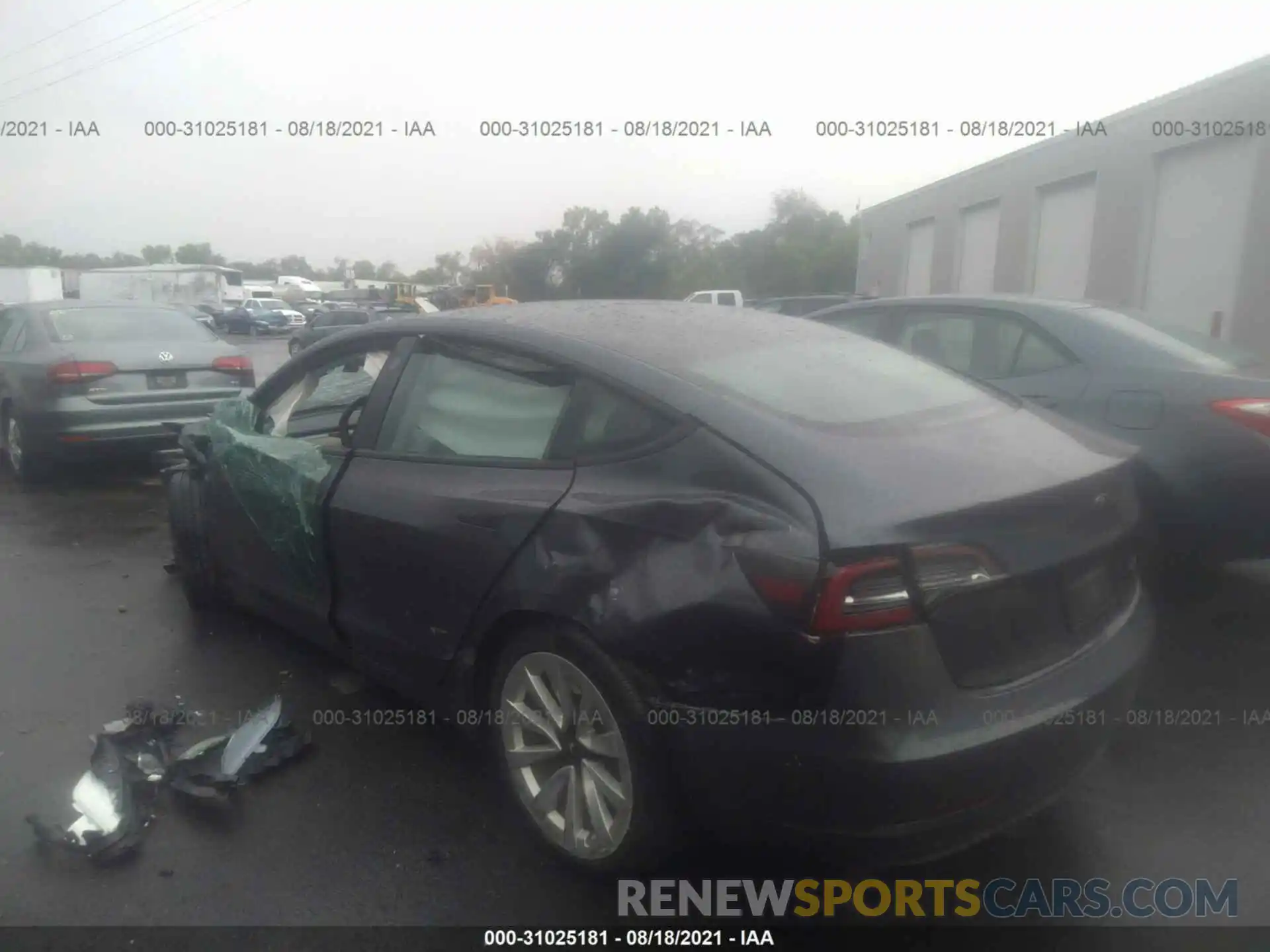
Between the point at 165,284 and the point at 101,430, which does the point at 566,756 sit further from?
the point at 165,284

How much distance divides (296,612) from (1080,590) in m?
2.76

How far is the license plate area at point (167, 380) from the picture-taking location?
24.1 feet

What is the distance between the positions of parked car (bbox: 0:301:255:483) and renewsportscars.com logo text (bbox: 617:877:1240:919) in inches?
228

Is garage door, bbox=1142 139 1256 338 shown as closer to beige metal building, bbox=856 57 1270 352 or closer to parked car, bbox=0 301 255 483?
beige metal building, bbox=856 57 1270 352

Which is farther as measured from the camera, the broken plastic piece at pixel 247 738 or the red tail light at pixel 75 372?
the red tail light at pixel 75 372

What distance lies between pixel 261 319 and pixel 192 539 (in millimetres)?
40473

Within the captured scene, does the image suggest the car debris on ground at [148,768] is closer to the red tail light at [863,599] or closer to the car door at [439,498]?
the car door at [439,498]

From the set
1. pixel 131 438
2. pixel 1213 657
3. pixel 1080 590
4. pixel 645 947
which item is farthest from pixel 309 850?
pixel 131 438

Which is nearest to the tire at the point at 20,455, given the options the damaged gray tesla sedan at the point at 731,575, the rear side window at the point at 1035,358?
the damaged gray tesla sedan at the point at 731,575

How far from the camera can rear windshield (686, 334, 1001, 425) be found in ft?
8.73

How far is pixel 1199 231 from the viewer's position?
13.0 meters

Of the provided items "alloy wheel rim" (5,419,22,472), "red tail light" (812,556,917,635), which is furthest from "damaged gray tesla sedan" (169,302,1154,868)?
"alloy wheel rim" (5,419,22,472)

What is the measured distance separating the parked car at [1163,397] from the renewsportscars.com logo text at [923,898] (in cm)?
186

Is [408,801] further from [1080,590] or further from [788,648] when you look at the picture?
[1080,590]
